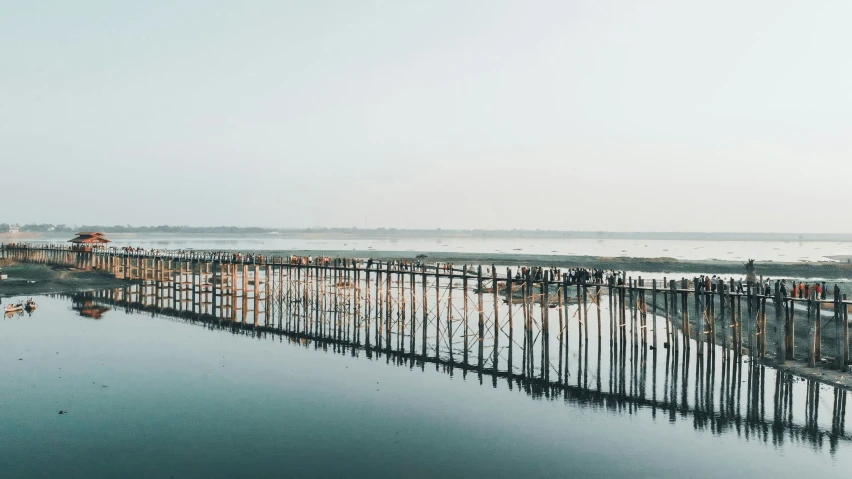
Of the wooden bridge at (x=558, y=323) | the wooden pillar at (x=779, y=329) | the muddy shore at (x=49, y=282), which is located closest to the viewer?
the wooden pillar at (x=779, y=329)

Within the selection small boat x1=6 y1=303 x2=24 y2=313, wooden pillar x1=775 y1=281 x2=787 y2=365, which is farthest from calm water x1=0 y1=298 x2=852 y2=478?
small boat x1=6 y1=303 x2=24 y2=313

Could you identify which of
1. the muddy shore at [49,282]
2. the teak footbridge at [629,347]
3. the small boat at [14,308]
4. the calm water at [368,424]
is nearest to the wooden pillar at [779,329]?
the teak footbridge at [629,347]

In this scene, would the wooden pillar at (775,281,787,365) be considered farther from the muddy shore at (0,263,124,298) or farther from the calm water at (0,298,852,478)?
the muddy shore at (0,263,124,298)

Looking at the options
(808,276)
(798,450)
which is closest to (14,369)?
(798,450)

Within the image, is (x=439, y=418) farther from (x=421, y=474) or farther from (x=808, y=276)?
(x=808, y=276)

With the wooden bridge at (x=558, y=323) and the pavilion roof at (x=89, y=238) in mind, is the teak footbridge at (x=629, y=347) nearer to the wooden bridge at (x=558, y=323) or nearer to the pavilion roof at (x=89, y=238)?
the wooden bridge at (x=558, y=323)

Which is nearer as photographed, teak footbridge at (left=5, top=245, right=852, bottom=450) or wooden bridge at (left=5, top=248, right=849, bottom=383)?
teak footbridge at (left=5, top=245, right=852, bottom=450)

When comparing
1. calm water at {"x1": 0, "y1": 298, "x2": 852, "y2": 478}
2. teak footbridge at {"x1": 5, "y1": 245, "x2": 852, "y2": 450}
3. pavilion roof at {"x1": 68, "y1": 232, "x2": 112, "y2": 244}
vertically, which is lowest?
calm water at {"x1": 0, "y1": 298, "x2": 852, "y2": 478}
